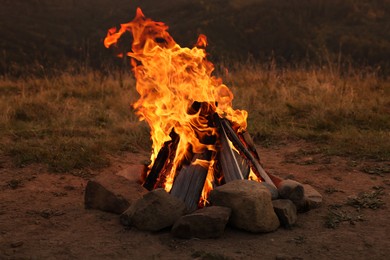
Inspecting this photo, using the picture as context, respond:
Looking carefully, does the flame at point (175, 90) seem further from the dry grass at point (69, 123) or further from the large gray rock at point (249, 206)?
the dry grass at point (69, 123)

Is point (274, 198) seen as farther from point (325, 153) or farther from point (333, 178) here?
point (325, 153)

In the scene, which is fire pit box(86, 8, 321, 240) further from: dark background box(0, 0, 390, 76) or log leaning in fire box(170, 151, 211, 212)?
dark background box(0, 0, 390, 76)

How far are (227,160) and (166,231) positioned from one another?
107 centimetres

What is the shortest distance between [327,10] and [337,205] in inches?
1606

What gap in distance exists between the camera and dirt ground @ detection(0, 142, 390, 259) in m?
A: 3.83

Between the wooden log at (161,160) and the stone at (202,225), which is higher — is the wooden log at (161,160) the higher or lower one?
the higher one

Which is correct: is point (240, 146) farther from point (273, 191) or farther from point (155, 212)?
point (155, 212)

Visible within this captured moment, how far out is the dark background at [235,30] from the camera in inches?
1382

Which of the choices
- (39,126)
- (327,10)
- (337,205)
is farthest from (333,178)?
(327,10)

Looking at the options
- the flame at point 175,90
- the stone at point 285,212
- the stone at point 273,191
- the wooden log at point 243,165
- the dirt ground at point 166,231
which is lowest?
the dirt ground at point 166,231

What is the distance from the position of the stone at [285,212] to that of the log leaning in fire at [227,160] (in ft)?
1.83

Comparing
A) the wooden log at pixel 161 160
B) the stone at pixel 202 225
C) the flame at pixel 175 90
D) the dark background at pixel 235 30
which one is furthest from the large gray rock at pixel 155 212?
the dark background at pixel 235 30

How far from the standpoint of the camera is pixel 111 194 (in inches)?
181

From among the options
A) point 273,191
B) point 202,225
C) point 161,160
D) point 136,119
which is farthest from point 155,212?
point 136,119
